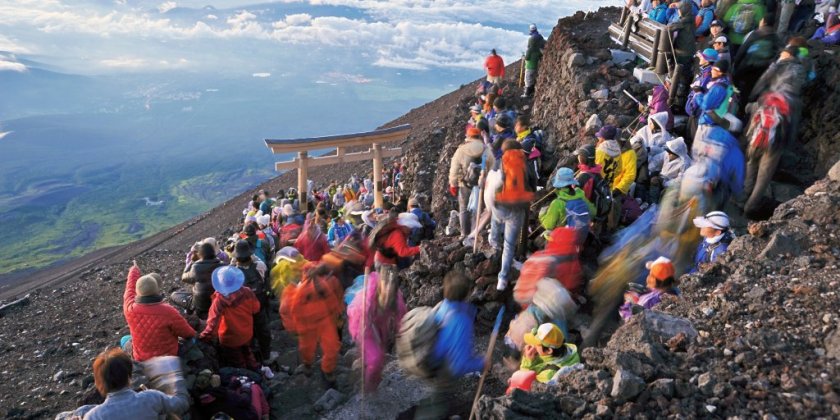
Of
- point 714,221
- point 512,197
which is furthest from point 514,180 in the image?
point 714,221

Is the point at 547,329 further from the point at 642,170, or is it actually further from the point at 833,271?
the point at 642,170

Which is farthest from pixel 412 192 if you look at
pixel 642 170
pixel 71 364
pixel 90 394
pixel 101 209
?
pixel 101 209

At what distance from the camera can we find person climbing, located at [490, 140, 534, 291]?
21.7 ft

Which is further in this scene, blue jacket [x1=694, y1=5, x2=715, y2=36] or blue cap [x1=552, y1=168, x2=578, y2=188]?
blue jacket [x1=694, y1=5, x2=715, y2=36]

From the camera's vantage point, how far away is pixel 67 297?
14281 millimetres

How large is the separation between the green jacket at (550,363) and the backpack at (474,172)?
3.81 metres

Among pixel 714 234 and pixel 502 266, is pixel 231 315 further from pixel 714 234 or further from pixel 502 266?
pixel 714 234

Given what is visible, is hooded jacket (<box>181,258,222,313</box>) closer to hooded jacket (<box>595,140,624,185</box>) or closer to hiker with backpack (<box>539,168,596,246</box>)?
hiker with backpack (<box>539,168,596,246</box>)

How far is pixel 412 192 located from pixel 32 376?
9611mm

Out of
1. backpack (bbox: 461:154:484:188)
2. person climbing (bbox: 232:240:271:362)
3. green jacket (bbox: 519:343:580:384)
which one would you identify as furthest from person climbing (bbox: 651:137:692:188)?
person climbing (bbox: 232:240:271:362)

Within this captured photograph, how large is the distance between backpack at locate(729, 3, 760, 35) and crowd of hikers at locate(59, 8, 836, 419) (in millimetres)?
74

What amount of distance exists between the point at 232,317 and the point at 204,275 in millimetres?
805

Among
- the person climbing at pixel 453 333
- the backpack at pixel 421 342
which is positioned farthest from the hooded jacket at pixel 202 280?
the person climbing at pixel 453 333

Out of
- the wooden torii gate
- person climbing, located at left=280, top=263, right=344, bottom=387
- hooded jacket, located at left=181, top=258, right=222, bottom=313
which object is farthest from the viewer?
the wooden torii gate
